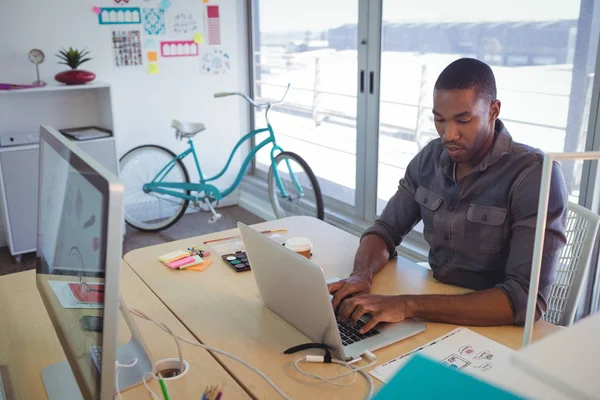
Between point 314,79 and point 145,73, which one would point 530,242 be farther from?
point 145,73

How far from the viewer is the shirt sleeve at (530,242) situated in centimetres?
137

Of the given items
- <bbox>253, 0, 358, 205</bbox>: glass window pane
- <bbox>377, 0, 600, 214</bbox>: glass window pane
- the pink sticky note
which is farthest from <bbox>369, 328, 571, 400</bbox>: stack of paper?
<bbox>253, 0, 358, 205</bbox>: glass window pane

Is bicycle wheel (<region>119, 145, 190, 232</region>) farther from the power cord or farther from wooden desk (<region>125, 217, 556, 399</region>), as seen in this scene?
the power cord

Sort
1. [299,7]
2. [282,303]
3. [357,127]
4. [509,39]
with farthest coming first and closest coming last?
[299,7] < [357,127] < [509,39] < [282,303]

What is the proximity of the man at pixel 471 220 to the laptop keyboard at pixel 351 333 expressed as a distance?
0.9 inches

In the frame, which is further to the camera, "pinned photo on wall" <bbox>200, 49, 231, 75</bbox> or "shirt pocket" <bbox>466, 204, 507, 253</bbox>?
"pinned photo on wall" <bbox>200, 49, 231, 75</bbox>

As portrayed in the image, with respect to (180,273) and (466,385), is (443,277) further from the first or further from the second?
(466,385)

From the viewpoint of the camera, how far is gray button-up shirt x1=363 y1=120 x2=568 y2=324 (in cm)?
140

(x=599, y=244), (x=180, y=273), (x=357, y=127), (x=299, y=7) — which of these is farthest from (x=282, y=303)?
(x=299, y=7)

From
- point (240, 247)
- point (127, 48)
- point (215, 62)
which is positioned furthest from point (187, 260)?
point (215, 62)

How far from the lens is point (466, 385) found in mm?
392

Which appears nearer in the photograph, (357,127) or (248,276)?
(248,276)

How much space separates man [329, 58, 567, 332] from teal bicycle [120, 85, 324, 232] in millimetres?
1915

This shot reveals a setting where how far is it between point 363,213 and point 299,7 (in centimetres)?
156
